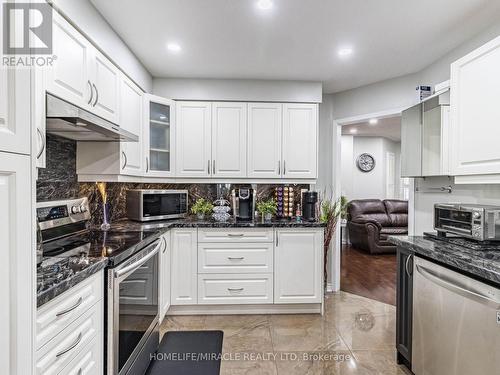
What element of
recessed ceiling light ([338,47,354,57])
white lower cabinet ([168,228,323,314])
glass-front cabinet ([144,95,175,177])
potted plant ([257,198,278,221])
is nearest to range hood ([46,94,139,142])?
glass-front cabinet ([144,95,175,177])

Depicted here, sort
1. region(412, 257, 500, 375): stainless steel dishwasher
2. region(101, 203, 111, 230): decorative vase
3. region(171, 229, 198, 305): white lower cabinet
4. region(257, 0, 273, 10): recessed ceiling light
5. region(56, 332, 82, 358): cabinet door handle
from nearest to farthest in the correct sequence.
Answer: region(56, 332, 82, 358): cabinet door handle → region(412, 257, 500, 375): stainless steel dishwasher → region(257, 0, 273, 10): recessed ceiling light → region(101, 203, 111, 230): decorative vase → region(171, 229, 198, 305): white lower cabinet

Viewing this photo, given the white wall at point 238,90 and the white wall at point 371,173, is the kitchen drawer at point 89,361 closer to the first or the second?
the white wall at point 238,90

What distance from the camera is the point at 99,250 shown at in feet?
5.63

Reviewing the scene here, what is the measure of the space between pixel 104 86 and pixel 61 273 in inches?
59.9

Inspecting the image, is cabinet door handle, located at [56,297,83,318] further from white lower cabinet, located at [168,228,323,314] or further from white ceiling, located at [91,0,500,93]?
white ceiling, located at [91,0,500,93]

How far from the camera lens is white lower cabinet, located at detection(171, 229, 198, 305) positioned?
297 centimetres

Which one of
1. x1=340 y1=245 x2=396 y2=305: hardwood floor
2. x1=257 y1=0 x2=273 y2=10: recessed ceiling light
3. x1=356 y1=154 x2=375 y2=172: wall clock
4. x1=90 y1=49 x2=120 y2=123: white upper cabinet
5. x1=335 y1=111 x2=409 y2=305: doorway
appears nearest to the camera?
x1=257 y1=0 x2=273 y2=10: recessed ceiling light

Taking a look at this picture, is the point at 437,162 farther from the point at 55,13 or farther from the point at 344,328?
the point at 55,13

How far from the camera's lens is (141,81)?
2.96 metres

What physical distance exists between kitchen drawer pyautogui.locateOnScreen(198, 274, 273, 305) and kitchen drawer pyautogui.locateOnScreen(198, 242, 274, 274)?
73mm

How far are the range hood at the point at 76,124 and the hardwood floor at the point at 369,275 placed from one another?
3289 mm

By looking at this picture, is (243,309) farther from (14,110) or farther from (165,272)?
(14,110)

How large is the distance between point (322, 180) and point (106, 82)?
269cm

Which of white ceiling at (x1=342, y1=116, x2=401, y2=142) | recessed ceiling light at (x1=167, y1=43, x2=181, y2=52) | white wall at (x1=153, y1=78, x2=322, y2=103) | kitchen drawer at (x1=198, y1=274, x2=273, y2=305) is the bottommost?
kitchen drawer at (x1=198, y1=274, x2=273, y2=305)
